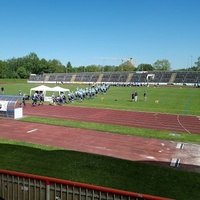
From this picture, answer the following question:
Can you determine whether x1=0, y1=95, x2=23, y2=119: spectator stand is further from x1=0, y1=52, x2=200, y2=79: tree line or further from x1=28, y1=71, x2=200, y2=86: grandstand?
x1=0, y1=52, x2=200, y2=79: tree line

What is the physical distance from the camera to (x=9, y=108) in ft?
73.3

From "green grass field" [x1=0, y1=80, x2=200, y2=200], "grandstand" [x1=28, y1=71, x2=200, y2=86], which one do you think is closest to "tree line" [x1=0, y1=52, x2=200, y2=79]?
"grandstand" [x1=28, y1=71, x2=200, y2=86]

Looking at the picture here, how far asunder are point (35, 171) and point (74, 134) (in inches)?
271

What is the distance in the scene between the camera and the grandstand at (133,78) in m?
87.4

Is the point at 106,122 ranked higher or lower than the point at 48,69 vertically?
lower

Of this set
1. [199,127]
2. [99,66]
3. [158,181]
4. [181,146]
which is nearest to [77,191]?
[158,181]

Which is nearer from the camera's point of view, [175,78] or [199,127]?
[199,127]

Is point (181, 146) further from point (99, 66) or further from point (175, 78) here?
point (99, 66)

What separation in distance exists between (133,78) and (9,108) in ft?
251

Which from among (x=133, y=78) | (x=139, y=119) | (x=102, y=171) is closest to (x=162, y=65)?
(x=133, y=78)

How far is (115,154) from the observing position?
13039 mm

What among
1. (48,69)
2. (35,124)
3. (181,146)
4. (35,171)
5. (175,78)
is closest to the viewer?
(35,171)

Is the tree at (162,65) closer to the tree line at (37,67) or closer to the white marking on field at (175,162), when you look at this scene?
the tree line at (37,67)

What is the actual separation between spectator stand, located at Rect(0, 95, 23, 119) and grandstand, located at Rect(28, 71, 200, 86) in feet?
227
